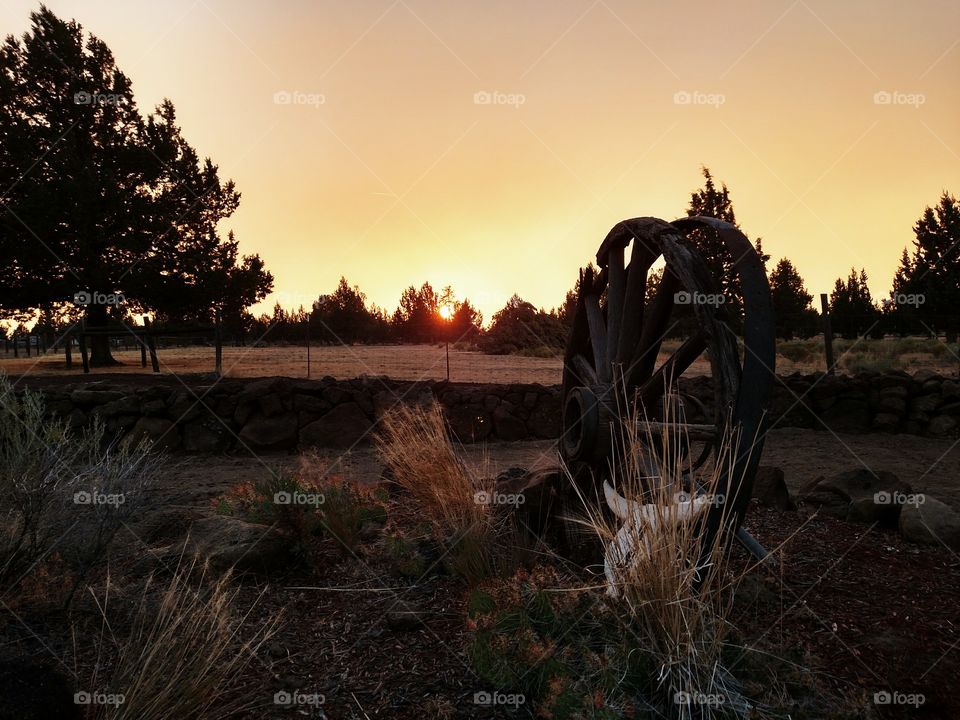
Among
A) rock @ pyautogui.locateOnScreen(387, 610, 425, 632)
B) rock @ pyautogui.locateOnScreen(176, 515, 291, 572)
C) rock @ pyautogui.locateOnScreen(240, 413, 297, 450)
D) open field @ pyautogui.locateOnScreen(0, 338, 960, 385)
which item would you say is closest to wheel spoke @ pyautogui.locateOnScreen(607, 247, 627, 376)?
rock @ pyautogui.locateOnScreen(387, 610, 425, 632)

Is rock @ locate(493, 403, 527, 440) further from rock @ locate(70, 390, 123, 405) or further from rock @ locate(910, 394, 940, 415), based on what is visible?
rock @ locate(910, 394, 940, 415)

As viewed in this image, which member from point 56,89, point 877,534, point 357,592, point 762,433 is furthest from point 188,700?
point 56,89

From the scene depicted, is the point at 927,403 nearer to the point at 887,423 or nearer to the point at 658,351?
the point at 887,423

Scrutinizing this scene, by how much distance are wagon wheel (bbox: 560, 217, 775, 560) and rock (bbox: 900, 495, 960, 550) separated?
4.81 ft

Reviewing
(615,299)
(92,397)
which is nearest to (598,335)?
(615,299)

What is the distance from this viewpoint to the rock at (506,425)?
33.3 feet

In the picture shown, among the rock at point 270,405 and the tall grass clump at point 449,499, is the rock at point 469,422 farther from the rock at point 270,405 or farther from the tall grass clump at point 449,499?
the tall grass clump at point 449,499

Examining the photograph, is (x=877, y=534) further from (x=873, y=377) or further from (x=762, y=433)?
(x=873, y=377)

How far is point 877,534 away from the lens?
429cm

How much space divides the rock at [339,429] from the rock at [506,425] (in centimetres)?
197

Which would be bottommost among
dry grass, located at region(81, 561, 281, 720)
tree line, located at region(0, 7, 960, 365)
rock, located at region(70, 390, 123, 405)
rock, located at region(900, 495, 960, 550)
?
dry grass, located at region(81, 561, 281, 720)

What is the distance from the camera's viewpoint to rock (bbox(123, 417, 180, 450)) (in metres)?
9.13

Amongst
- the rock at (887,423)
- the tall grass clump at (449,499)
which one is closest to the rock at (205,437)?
the tall grass clump at (449,499)

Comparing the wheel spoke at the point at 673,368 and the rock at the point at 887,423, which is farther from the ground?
the wheel spoke at the point at 673,368
